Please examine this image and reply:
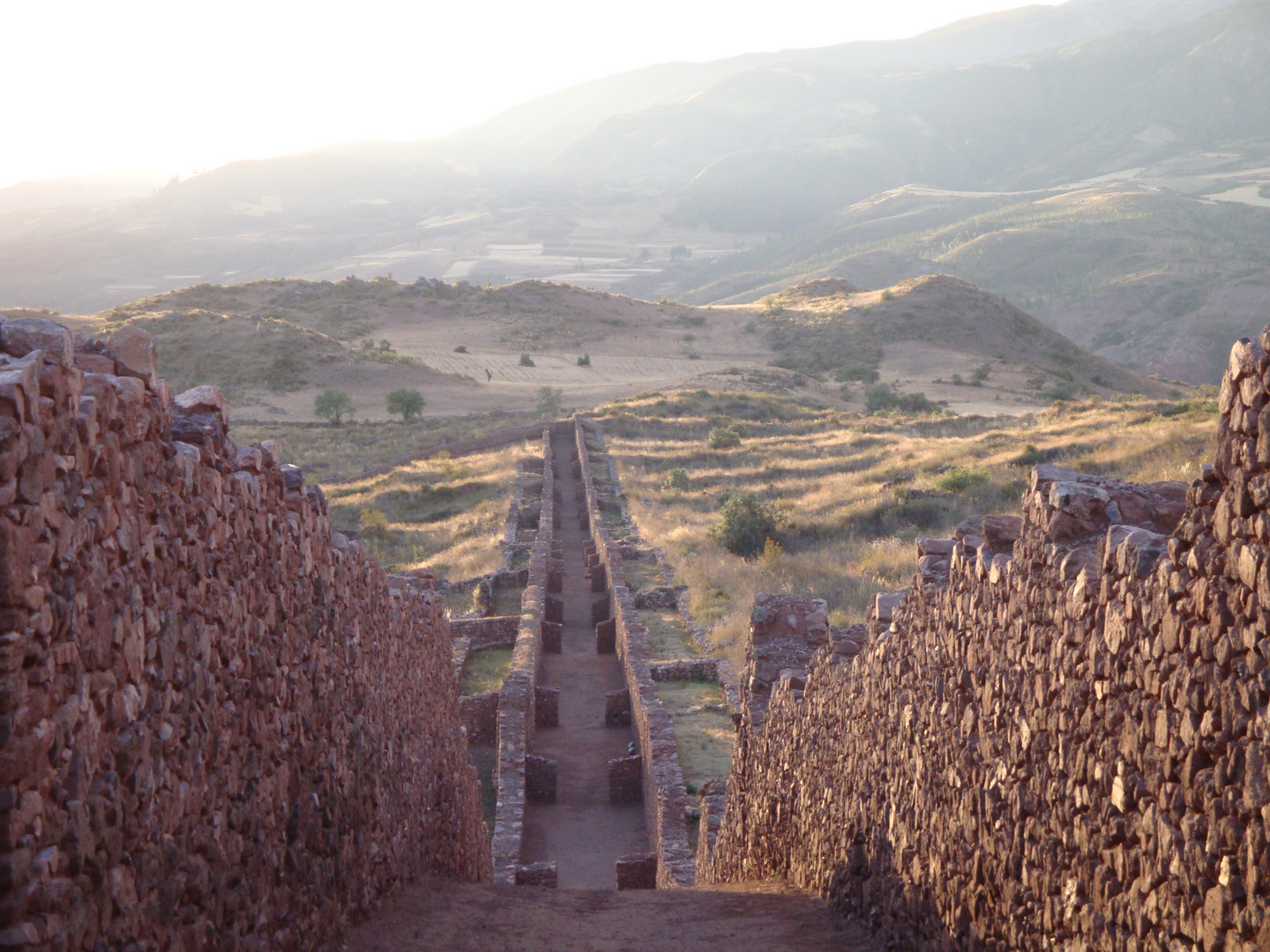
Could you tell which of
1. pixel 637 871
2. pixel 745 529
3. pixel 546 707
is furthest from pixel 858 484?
pixel 637 871

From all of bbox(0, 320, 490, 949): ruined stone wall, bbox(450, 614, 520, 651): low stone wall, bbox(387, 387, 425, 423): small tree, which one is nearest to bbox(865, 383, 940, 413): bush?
bbox(387, 387, 425, 423): small tree

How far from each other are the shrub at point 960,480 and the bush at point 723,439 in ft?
49.3

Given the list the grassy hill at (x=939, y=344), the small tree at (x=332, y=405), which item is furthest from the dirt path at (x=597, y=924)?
the grassy hill at (x=939, y=344)

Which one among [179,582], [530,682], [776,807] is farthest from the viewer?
[530,682]

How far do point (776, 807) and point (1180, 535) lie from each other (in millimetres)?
5421

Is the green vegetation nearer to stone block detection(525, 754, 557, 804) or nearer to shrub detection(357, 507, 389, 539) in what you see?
stone block detection(525, 754, 557, 804)

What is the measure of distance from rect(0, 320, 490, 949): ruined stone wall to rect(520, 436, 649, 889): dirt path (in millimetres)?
5920

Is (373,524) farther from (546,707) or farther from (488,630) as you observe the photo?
(546,707)

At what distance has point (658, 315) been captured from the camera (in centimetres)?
8369

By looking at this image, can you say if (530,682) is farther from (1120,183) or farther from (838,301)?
(1120,183)

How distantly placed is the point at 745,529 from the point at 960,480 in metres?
4.53

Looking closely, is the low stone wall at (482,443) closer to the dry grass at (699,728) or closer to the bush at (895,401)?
the bush at (895,401)

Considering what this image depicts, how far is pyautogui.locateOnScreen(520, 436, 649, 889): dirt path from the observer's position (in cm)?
1170

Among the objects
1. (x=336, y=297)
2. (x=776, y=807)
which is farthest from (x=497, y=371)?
(x=776, y=807)
